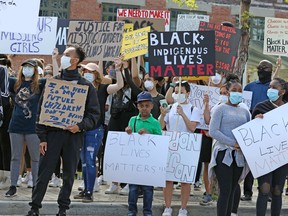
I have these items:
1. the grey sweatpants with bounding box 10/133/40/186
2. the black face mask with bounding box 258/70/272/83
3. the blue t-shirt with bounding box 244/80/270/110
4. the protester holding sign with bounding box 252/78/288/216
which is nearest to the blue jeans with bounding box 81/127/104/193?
the grey sweatpants with bounding box 10/133/40/186

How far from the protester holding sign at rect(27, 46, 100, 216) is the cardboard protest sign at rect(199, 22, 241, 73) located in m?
3.61

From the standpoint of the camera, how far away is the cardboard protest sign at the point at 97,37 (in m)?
11.5

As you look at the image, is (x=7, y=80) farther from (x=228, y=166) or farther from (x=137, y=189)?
(x=228, y=166)

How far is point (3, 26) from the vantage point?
1064 cm

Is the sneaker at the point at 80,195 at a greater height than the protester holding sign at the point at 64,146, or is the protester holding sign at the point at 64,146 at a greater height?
the protester holding sign at the point at 64,146

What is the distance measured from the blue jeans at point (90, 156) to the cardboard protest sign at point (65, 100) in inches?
53.0

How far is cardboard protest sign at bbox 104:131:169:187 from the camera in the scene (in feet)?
32.6

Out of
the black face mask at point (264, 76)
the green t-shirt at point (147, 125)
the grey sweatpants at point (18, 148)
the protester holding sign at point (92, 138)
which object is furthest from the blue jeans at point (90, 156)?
the black face mask at point (264, 76)

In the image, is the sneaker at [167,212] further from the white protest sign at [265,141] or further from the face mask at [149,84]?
the face mask at [149,84]

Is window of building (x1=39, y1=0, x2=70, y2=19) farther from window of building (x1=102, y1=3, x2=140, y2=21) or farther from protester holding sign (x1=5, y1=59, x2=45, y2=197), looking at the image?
protester holding sign (x1=5, y1=59, x2=45, y2=197)

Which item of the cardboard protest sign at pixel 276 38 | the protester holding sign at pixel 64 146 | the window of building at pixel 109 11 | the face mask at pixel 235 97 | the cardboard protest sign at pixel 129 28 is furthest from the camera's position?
the window of building at pixel 109 11

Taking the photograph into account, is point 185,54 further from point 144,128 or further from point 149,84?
point 144,128

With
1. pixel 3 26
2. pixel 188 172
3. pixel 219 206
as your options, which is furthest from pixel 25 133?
pixel 219 206

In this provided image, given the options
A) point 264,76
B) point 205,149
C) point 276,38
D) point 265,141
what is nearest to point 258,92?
point 264,76
